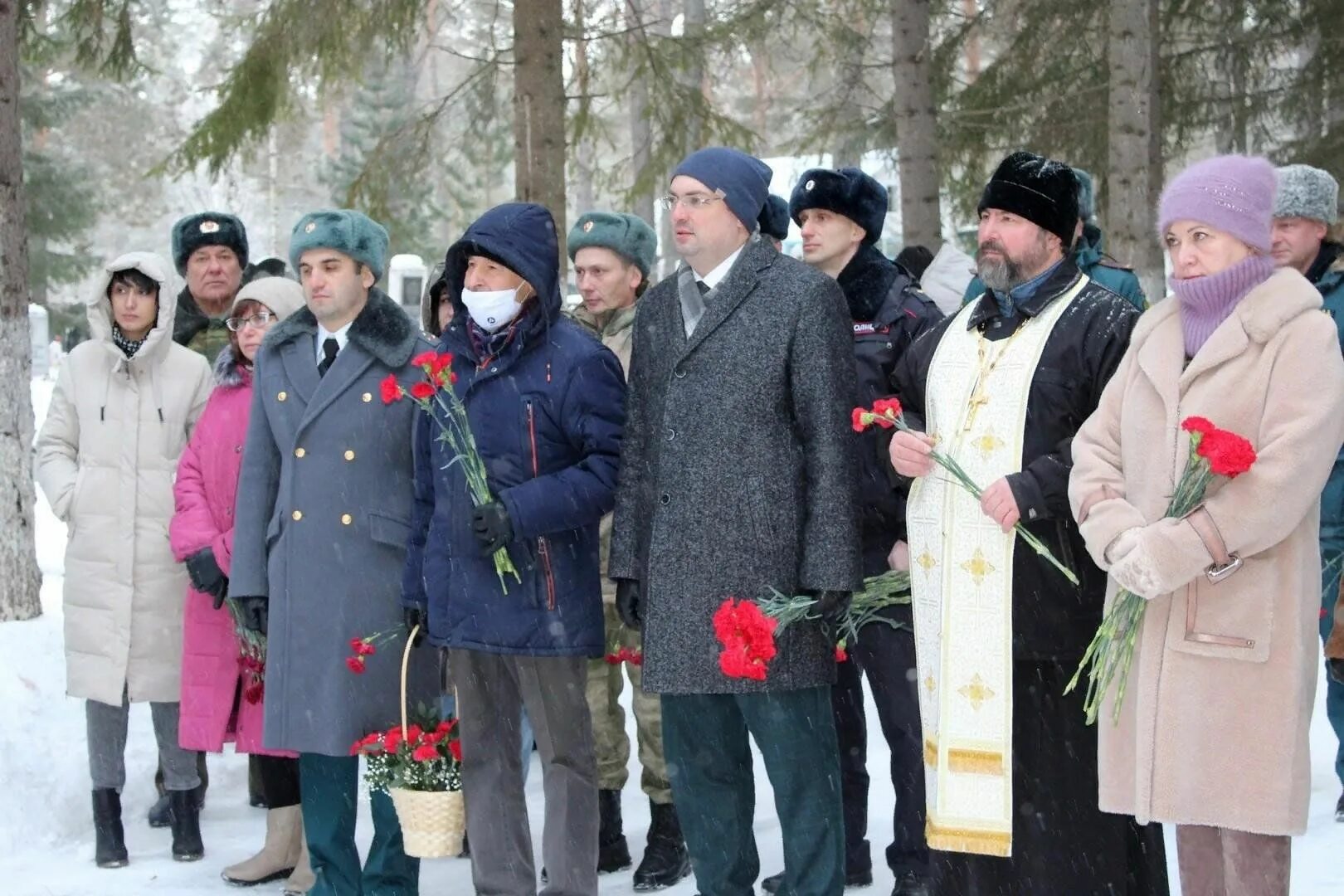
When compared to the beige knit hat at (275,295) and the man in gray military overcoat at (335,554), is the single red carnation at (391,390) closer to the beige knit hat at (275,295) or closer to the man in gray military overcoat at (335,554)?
the man in gray military overcoat at (335,554)

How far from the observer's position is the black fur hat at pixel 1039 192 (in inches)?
167

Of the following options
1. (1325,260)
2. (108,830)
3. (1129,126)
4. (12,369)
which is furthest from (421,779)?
(1129,126)

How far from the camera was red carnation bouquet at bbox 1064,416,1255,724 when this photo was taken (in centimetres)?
353

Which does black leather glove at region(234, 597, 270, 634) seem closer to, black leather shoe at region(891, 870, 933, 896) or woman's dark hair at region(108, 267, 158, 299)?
woman's dark hair at region(108, 267, 158, 299)

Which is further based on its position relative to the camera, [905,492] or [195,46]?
[195,46]

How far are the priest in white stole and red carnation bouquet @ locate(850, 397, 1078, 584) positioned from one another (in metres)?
0.04

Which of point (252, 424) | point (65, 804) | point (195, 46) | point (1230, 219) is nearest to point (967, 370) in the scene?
point (1230, 219)

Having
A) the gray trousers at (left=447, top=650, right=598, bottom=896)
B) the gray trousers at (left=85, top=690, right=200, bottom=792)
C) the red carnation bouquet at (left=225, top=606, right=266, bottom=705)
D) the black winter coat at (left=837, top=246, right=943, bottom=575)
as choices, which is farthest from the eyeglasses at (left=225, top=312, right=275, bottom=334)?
the black winter coat at (left=837, top=246, right=943, bottom=575)

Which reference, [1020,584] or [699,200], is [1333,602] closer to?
[1020,584]

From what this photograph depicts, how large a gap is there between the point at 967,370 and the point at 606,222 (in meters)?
1.99

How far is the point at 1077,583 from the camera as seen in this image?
4.11 meters

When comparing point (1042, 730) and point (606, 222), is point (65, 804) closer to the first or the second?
point (606, 222)

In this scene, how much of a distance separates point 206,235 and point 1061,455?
417 centimetres

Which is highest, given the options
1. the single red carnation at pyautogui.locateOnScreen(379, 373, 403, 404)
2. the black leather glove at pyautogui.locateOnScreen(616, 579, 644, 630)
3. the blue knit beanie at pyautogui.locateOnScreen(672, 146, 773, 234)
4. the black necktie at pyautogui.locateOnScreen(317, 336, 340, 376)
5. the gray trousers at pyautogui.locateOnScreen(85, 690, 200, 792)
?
the blue knit beanie at pyautogui.locateOnScreen(672, 146, 773, 234)
